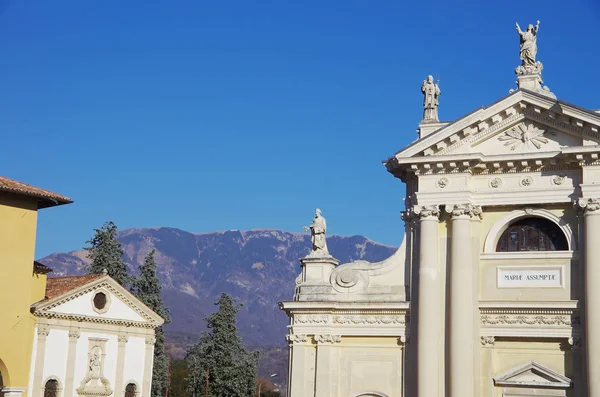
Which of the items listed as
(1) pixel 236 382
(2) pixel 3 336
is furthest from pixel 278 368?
(2) pixel 3 336

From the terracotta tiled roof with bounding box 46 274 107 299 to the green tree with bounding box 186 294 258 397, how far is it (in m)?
19.2

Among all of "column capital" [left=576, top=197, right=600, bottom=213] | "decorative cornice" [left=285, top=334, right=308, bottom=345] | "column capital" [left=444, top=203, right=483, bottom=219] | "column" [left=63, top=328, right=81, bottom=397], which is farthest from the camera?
"column" [left=63, top=328, right=81, bottom=397]

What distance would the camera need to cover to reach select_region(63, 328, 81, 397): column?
124 ft

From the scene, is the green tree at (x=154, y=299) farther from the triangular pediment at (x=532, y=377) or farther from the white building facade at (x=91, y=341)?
the triangular pediment at (x=532, y=377)

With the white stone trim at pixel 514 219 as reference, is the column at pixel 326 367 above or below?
below

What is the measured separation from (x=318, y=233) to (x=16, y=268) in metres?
11.4

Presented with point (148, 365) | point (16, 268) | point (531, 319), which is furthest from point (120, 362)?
point (531, 319)

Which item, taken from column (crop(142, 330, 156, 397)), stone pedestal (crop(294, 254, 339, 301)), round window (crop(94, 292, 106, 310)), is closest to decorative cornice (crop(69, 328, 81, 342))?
round window (crop(94, 292, 106, 310))

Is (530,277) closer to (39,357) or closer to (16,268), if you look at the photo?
(16,268)

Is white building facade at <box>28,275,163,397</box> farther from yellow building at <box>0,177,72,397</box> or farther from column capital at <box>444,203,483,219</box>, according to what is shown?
column capital at <box>444,203,483,219</box>

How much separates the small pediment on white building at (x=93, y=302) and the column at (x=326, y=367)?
48.3ft

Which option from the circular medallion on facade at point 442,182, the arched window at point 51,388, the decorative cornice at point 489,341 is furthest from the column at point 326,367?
the arched window at point 51,388

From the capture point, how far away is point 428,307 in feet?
80.3

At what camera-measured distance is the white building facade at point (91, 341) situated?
36.6m
